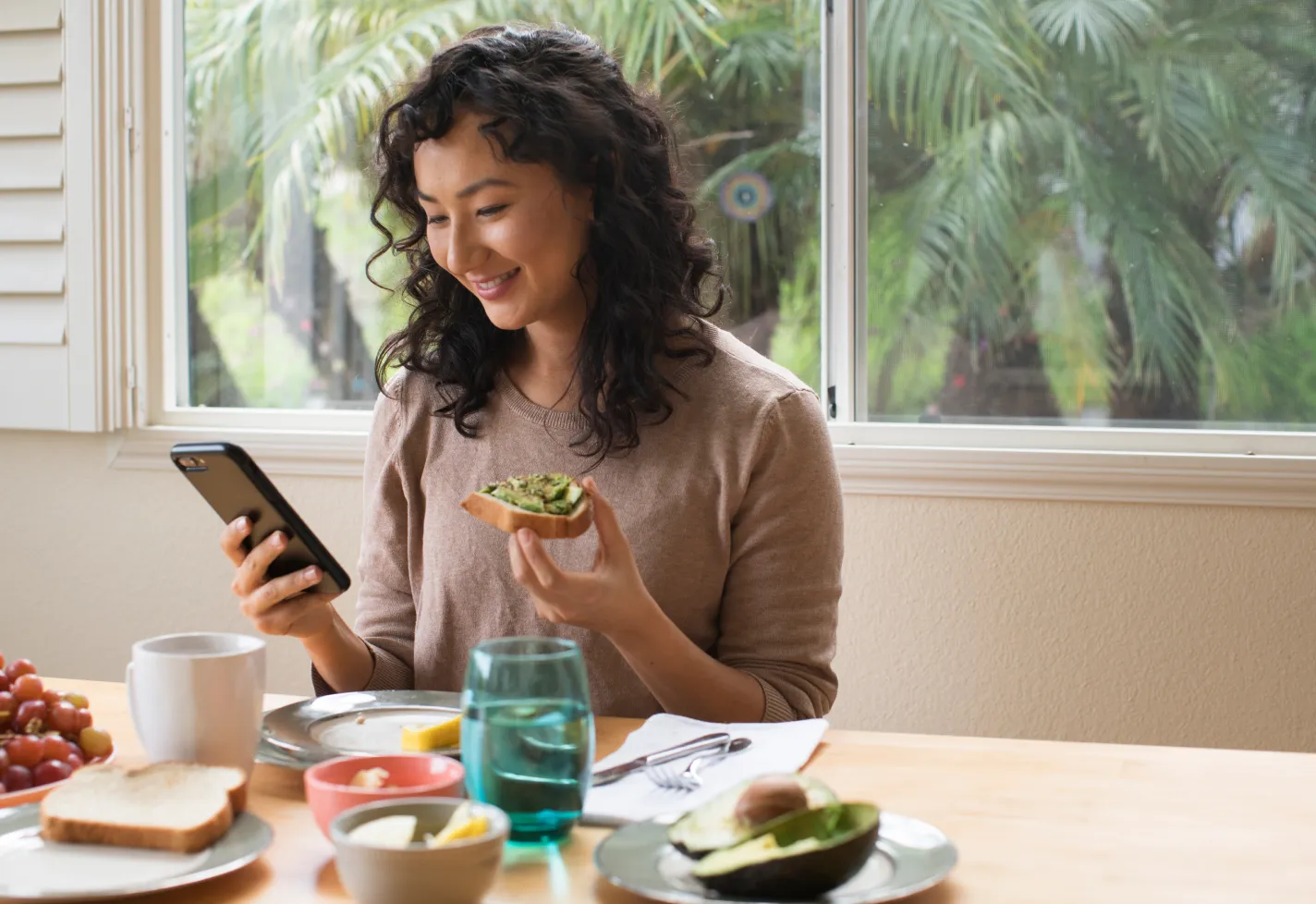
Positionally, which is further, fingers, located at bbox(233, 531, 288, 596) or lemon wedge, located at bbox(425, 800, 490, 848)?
fingers, located at bbox(233, 531, 288, 596)

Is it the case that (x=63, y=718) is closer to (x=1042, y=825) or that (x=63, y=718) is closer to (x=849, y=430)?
(x=1042, y=825)

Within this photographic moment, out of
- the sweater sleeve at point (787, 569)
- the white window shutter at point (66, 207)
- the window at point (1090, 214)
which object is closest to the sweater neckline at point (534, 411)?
the sweater sleeve at point (787, 569)

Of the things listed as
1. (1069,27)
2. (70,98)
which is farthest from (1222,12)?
(70,98)

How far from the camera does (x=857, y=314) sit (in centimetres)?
248

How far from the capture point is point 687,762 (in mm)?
1138

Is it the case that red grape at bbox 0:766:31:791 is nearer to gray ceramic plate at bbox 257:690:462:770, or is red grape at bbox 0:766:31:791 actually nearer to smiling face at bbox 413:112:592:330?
gray ceramic plate at bbox 257:690:462:770

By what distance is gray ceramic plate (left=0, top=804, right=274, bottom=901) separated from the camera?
875 mm

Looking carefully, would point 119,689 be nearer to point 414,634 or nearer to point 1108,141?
point 414,634

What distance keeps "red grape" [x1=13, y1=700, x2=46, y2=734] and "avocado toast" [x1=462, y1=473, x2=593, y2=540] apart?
0.43m

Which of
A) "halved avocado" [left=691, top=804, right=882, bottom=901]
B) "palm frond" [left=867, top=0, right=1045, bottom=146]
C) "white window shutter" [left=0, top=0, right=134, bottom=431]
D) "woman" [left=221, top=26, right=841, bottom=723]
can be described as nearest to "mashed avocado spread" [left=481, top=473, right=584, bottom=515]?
"woman" [left=221, top=26, right=841, bottom=723]

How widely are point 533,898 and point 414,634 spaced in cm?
86

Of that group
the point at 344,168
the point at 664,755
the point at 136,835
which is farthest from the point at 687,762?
the point at 344,168

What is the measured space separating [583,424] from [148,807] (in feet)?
2.63

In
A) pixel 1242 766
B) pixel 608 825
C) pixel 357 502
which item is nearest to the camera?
pixel 608 825
